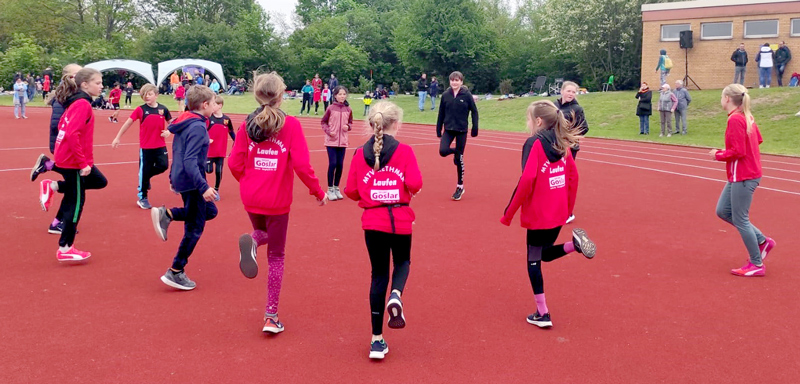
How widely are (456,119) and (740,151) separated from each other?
517 centimetres

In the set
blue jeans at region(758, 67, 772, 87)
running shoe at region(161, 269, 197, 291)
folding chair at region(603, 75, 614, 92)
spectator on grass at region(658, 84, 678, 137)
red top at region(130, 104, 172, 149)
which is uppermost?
folding chair at region(603, 75, 614, 92)

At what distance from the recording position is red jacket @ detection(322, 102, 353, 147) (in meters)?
10.9

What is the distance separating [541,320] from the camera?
212 inches

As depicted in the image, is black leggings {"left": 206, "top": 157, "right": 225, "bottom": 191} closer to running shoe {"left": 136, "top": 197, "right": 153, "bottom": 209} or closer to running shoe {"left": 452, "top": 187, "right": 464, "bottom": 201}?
running shoe {"left": 136, "top": 197, "right": 153, "bottom": 209}

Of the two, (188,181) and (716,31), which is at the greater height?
(716,31)

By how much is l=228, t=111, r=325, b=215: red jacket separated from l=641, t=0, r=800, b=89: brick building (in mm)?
29701

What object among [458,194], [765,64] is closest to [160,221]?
[458,194]

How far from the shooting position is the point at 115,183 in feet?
40.9

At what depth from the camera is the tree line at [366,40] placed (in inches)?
1578

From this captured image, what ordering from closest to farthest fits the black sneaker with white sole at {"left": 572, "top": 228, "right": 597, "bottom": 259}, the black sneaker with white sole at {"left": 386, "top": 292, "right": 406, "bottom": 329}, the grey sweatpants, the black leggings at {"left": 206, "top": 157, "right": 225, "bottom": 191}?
the black sneaker with white sole at {"left": 386, "top": 292, "right": 406, "bottom": 329}
the black sneaker with white sole at {"left": 572, "top": 228, "right": 597, "bottom": 259}
the grey sweatpants
the black leggings at {"left": 206, "top": 157, "right": 225, "bottom": 191}

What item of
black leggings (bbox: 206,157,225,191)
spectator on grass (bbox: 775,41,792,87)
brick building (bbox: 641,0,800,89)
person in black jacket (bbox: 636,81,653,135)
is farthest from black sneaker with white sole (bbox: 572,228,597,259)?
brick building (bbox: 641,0,800,89)

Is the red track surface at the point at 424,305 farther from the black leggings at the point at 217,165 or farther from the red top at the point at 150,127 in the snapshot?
the black leggings at the point at 217,165

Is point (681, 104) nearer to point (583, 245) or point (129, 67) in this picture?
point (583, 245)

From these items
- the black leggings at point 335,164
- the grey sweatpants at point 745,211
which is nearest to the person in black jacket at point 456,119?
the black leggings at point 335,164
